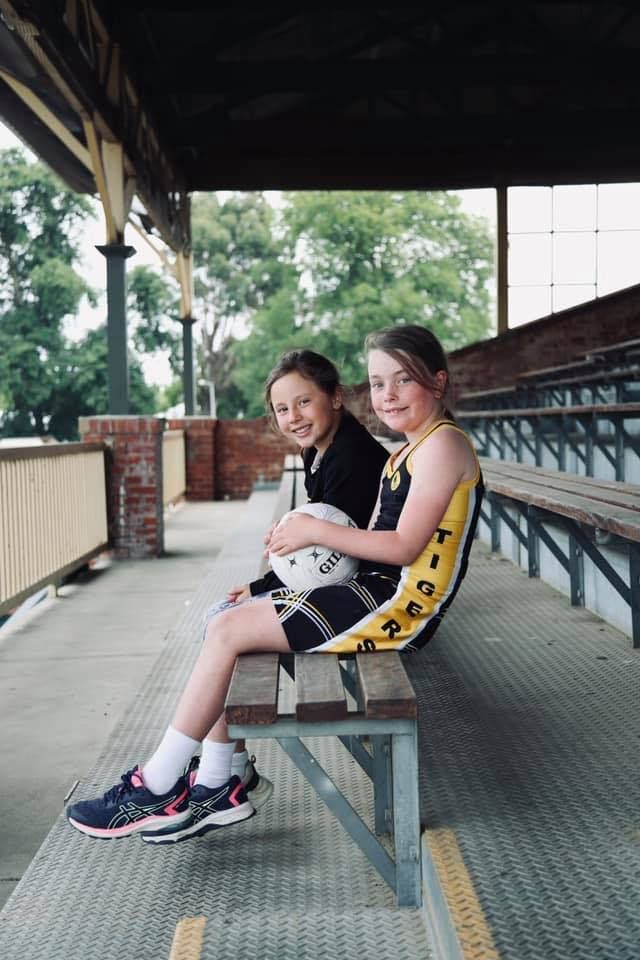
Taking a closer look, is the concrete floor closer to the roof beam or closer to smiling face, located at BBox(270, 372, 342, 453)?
smiling face, located at BBox(270, 372, 342, 453)

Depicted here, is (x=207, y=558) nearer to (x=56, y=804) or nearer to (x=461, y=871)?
(x=56, y=804)

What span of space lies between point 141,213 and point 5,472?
22.5 feet

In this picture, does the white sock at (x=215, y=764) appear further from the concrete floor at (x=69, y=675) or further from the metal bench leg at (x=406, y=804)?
the concrete floor at (x=69, y=675)

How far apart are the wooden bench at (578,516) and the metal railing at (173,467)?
6981mm

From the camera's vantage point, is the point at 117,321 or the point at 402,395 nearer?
the point at 402,395

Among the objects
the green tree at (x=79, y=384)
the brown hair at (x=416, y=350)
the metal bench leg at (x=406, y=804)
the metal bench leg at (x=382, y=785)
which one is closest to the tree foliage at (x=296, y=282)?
the green tree at (x=79, y=384)

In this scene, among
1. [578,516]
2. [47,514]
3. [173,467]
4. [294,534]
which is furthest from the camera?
[173,467]

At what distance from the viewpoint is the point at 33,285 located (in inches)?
1422

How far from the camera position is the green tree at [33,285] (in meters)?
35.3

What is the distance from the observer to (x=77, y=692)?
161 inches

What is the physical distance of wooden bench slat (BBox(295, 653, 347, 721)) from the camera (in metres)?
Result: 1.69

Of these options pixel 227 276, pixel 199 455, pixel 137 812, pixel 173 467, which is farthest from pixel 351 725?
pixel 227 276

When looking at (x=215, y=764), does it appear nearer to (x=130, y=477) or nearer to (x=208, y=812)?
(x=208, y=812)

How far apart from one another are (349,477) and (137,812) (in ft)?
3.12
